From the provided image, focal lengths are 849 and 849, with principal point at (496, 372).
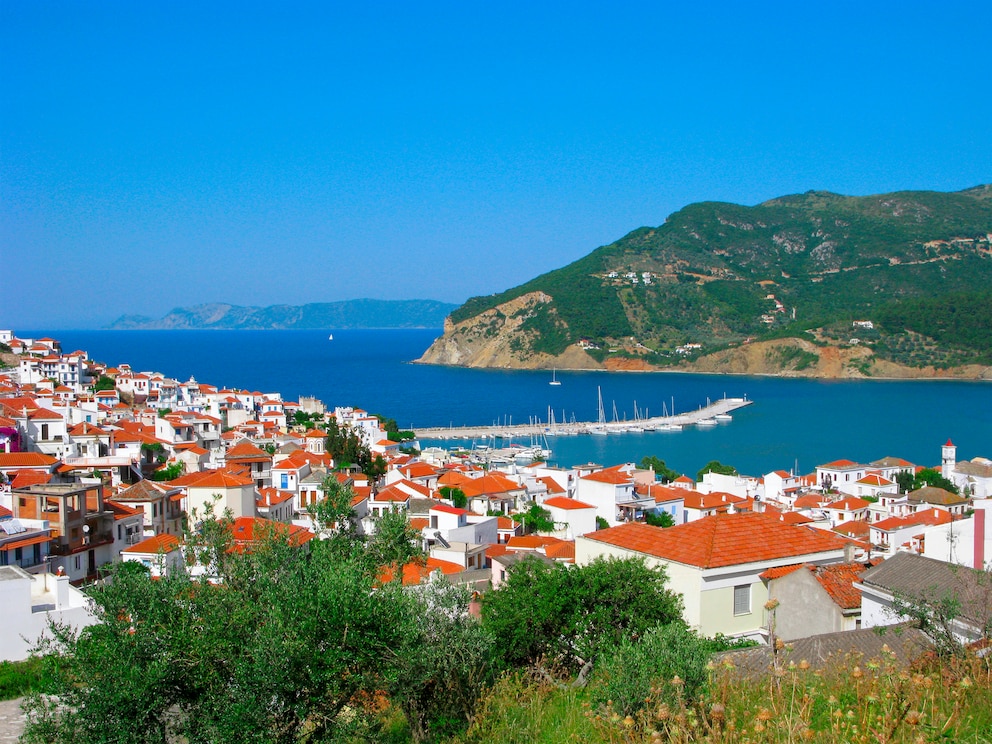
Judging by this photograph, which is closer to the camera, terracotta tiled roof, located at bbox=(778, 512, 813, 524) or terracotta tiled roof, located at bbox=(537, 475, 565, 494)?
terracotta tiled roof, located at bbox=(778, 512, 813, 524)

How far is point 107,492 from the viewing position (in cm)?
1942

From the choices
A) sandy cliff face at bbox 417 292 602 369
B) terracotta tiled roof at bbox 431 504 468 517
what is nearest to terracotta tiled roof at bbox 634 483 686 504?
terracotta tiled roof at bbox 431 504 468 517

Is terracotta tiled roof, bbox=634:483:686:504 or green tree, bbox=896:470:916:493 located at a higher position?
terracotta tiled roof, bbox=634:483:686:504

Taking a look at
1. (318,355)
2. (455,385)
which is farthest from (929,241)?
(318,355)

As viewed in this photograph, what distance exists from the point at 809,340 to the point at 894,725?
116m

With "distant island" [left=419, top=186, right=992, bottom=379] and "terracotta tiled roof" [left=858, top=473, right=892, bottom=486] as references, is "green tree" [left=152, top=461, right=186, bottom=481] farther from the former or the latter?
"distant island" [left=419, top=186, right=992, bottom=379]

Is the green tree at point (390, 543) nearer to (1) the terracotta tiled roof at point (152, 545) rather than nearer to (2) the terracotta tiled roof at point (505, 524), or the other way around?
(1) the terracotta tiled roof at point (152, 545)

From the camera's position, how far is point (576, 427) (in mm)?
67625

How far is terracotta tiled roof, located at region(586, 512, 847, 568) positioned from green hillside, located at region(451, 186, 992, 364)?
349 ft

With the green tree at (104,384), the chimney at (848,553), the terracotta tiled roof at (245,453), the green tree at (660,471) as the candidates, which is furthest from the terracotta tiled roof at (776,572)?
the green tree at (104,384)

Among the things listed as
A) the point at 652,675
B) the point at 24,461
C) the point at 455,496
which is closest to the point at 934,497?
the point at 455,496

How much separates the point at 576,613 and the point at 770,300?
459ft

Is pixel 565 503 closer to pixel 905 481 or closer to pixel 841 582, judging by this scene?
pixel 841 582

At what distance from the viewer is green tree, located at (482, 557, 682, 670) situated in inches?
303
